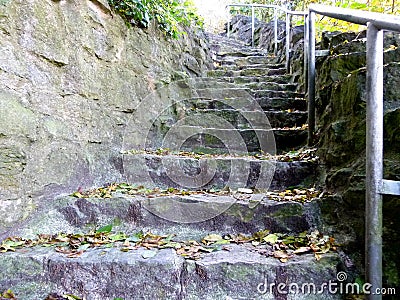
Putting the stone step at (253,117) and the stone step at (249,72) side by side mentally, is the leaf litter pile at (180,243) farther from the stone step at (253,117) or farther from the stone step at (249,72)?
the stone step at (249,72)

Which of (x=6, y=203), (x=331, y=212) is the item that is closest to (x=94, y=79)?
(x=6, y=203)

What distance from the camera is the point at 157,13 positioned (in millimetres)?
2775

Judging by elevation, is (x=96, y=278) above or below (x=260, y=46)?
below

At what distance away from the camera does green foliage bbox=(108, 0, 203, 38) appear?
2.32 m

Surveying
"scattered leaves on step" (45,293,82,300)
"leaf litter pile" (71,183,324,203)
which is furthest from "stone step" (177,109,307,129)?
"scattered leaves on step" (45,293,82,300)

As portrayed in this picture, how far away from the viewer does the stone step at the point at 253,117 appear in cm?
280

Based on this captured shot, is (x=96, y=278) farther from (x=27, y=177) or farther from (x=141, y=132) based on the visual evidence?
(x=141, y=132)

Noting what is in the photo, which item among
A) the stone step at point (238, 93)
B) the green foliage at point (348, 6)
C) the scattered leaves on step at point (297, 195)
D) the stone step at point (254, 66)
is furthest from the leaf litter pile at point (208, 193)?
the stone step at point (254, 66)

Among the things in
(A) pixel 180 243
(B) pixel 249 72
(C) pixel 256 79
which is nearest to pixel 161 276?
(A) pixel 180 243

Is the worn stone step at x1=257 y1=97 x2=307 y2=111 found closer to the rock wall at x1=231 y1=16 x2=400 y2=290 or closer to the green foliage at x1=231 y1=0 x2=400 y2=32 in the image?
the rock wall at x1=231 y1=16 x2=400 y2=290

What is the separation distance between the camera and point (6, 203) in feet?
4.56

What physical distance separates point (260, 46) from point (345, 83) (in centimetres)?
517

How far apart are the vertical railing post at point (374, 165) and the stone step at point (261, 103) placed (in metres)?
1.84

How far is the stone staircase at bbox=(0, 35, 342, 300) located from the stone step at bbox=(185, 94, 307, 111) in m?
0.39
